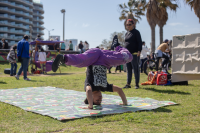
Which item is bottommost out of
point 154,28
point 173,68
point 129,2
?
point 173,68

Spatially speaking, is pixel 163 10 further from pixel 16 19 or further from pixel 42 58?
pixel 16 19

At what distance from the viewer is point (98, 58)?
4121 mm

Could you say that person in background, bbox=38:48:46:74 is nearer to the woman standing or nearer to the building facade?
the woman standing

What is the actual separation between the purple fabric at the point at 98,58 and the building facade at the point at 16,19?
81881 mm

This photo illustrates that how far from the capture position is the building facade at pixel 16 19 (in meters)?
82.8

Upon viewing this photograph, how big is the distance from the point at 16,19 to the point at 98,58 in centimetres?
9244

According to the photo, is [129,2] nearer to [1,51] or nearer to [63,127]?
[1,51]

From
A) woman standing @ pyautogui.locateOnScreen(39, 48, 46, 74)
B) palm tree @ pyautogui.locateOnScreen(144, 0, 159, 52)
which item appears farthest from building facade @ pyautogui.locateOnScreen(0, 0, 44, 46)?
woman standing @ pyautogui.locateOnScreen(39, 48, 46, 74)

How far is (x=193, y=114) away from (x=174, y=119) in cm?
53

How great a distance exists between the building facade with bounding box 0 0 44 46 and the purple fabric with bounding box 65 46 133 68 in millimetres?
81881

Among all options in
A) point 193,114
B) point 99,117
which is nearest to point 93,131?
point 99,117

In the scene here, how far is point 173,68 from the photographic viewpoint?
321 inches

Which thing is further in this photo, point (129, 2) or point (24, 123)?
point (129, 2)

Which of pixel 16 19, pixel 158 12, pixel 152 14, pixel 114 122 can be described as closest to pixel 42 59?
pixel 114 122
